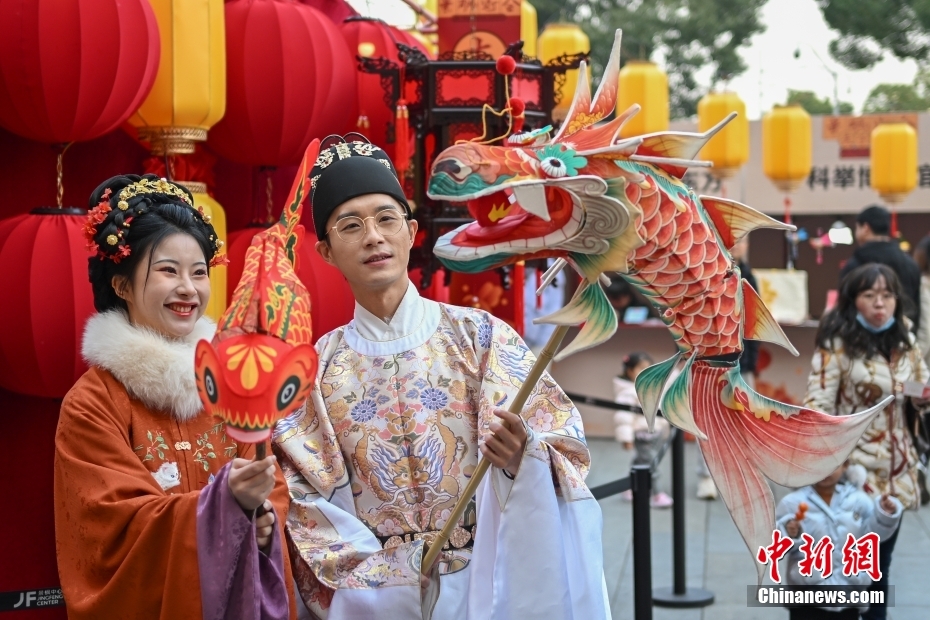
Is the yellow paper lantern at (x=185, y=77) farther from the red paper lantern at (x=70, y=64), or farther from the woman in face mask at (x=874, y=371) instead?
the woman in face mask at (x=874, y=371)

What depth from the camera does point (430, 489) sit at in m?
2.31

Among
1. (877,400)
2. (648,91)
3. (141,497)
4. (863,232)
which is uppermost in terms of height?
(648,91)

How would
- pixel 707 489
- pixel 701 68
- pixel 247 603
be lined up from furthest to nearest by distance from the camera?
pixel 701 68 → pixel 707 489 → pixel 247 603

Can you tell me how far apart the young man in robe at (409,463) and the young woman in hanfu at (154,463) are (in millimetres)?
109

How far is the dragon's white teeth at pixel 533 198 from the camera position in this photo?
1.92 m

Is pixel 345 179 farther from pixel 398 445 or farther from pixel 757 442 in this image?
pixel 757 442

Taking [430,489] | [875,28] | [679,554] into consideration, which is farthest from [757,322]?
[875,28]

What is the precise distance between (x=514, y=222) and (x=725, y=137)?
6.61 metres

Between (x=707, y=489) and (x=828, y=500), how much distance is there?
10.4ft

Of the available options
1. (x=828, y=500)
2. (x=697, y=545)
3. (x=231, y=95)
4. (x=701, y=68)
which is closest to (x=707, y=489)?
(x=697, y=545)

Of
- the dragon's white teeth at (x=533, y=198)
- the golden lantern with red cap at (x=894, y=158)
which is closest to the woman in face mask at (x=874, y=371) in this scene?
the dragon's white teeth at (x=533, y=198)

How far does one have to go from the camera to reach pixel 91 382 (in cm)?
220

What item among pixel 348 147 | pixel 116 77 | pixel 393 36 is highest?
pixel 393 36

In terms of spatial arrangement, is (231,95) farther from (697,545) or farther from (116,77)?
(697,545)
